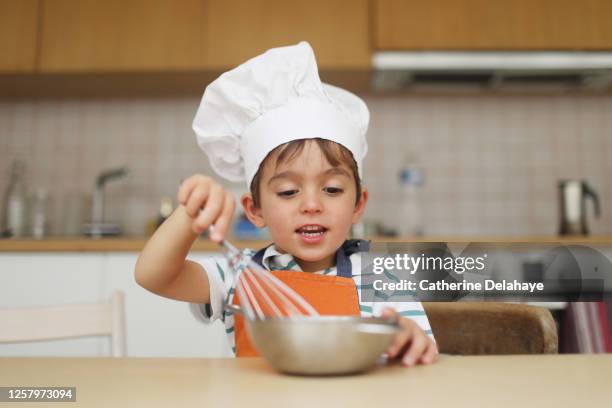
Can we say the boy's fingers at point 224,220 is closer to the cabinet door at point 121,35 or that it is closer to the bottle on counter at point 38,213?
the cabinet door at point 121,35

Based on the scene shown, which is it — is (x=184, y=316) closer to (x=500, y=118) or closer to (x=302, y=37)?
(x=302, y=37)

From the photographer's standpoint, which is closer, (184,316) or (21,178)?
(184,316)

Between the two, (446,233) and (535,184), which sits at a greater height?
(535,184)

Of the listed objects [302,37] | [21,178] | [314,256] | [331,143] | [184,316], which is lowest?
[184,316]

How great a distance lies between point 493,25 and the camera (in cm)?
204

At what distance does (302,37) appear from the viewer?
6.72ft

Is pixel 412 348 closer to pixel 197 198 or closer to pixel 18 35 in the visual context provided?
pixel 197 198

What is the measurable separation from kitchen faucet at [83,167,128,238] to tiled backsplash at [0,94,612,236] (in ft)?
0.51

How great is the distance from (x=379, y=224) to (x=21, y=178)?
4.56ft

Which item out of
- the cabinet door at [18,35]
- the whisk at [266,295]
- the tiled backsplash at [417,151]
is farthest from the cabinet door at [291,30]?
the whisk at [266,295]

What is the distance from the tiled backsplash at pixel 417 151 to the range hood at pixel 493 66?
220 millimetres

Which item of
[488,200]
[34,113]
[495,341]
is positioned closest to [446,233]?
[488,200]

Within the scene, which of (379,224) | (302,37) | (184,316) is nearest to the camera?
(184,316)

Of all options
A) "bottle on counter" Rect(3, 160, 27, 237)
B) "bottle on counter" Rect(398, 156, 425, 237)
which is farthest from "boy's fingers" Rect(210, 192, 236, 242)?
"bottle on counter" Rect(3, 160, 27, 237)
